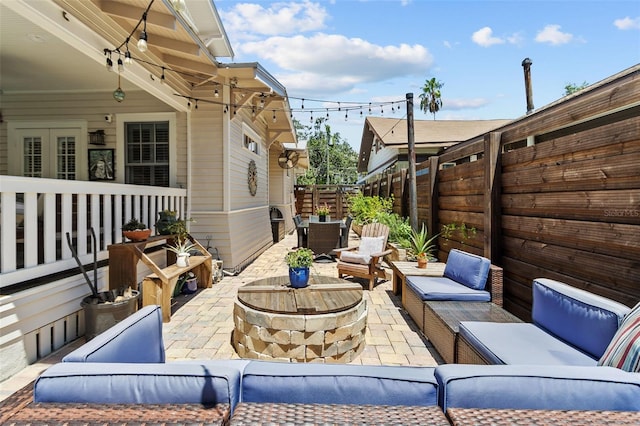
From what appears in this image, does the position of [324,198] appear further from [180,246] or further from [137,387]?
[137,387]

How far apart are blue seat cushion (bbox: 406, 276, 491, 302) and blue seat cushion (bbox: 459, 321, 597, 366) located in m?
0.76

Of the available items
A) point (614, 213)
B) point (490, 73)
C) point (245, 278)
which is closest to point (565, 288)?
point (614, 213)

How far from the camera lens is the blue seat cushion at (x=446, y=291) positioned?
3.28m

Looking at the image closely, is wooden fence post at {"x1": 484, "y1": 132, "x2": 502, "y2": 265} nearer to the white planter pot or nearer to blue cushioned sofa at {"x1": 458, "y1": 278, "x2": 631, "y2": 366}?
blue cushioned sofa at {"x1": 458, "y1": 278, "x2": 631, "y2": 366}

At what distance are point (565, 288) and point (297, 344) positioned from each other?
1977mm

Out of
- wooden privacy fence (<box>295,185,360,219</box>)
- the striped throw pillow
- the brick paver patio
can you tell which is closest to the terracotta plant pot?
the brick paver patio

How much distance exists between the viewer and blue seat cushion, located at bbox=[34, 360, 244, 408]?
119cm

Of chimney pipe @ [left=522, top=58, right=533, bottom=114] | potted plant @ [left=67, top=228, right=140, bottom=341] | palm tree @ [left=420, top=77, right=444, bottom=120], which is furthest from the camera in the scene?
palm tree @ [left=420, top=77, right=444, bottom=120]

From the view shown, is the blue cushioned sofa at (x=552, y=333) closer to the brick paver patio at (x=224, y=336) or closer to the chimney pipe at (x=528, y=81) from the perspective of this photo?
the brick paver patio at (x=224, y=336)

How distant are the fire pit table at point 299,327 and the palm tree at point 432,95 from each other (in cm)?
3058

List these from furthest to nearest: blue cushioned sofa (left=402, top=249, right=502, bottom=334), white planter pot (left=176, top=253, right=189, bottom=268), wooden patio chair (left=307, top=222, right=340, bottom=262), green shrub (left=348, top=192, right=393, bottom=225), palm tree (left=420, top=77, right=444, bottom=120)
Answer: palm tree (left=420, top=77, right=444, bottom=120), green shrub (left=348, top=192, right=393, bottom=225), wooden patio chair (left=307, top=222, right=340, bottom=262), white planter pot (left=176, top=253, right=189, bottom=268), blue cushioned sofa (left=402, top=249, right=502, bottom=334)

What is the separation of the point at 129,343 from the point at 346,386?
119 cm

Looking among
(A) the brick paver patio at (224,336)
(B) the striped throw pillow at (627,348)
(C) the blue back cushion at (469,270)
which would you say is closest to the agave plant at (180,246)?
(A) the brick paver patio at (224,336)

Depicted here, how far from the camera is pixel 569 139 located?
2703 mm
